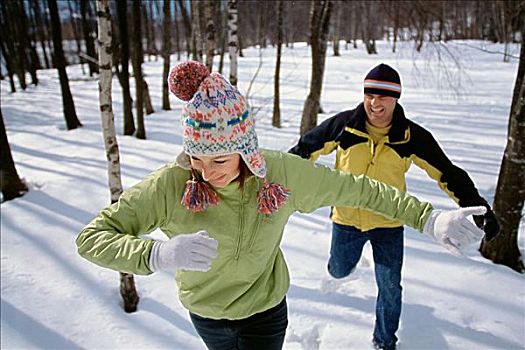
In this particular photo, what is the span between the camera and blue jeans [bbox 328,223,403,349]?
2.51 meters

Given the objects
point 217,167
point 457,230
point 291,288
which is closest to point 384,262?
point 457,230

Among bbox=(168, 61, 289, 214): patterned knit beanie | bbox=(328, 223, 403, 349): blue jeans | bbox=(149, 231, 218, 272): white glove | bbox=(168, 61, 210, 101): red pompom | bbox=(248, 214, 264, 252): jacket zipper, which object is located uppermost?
bbox=(168, 61, 210, 101): red pompom

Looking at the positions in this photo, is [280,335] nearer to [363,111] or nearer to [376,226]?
[376,226]

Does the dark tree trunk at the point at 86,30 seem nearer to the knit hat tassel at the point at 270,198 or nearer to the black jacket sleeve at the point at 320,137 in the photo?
the black jacket sleeve at the point at 320,137

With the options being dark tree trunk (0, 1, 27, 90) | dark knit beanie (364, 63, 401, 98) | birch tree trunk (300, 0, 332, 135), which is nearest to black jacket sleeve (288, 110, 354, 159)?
dark knit beanie (364, 63, 401, 98)

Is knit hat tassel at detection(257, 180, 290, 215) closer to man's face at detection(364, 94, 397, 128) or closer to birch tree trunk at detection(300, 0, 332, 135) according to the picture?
man's face at detection(364, 94, 397, 128)

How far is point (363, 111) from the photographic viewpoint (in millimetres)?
2479

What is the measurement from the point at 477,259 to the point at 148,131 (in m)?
8.83

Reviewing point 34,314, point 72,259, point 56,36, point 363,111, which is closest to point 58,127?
point 56,36

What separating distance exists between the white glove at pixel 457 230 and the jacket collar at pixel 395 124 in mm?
877

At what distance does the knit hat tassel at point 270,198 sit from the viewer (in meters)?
1.58

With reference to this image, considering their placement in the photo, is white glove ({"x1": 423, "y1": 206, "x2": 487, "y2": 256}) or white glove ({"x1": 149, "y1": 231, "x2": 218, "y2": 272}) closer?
white glove ({"x1": 149, "y1": 231, "x2": 218, "y2": 272})

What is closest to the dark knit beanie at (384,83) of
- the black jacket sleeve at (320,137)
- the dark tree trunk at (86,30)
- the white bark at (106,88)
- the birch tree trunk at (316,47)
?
the black jacket sleeve at (320,137)

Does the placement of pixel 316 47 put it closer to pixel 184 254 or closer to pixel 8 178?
pixel 8 178
